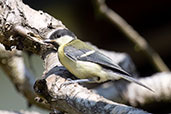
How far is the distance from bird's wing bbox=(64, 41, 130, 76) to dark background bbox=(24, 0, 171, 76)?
137 cm

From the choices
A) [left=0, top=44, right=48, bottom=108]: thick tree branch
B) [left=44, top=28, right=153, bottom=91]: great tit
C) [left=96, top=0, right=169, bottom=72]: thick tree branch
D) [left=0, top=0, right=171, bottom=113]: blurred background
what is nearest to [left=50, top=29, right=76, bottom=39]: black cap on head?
[left=44, top=28, right=153, bottom=91]: great tit

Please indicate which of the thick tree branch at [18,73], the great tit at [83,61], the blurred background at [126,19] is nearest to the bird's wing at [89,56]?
the great tit at [83,61]

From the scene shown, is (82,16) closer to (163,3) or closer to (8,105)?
(163,3)

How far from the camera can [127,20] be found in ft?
8.70

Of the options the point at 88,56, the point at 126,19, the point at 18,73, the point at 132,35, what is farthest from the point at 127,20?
the point at 88,56

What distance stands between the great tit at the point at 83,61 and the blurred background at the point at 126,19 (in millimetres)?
1346

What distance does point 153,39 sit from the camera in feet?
8.61

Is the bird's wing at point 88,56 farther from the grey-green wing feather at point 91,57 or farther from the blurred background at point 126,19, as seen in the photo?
the blurred background at point 126,19

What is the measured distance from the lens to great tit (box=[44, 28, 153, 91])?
112 cm

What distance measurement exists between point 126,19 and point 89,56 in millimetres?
1476

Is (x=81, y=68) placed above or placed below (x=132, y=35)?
below

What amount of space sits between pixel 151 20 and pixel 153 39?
0.14 meters

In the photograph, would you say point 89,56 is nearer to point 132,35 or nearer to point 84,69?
point 84,69

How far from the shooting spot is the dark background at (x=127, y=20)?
260cm
